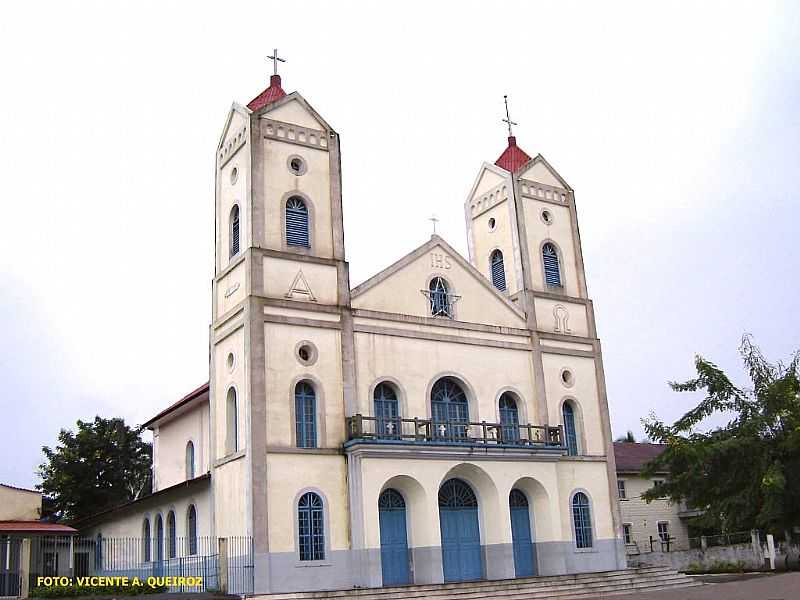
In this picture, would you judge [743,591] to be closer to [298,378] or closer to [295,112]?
[298,378]

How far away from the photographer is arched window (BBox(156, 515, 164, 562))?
28.4 meters

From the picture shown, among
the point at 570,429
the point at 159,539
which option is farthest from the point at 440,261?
A: the point at 159,539

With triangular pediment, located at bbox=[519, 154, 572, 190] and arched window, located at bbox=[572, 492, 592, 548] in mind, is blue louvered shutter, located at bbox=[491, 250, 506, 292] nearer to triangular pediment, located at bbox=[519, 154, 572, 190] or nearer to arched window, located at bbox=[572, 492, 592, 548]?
triangular pediment, located at bbox=[519, 154, 572, 190]

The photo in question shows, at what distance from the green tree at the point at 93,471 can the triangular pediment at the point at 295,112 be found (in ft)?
72.6

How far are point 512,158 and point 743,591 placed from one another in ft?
55.0

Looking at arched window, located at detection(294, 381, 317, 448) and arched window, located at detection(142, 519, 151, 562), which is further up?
arched window, located at detection(294, 381, 317, 448)

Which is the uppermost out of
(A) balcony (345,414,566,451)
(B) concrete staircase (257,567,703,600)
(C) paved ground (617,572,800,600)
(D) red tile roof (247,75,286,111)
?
(D) red tile roof (247,75,286,111)

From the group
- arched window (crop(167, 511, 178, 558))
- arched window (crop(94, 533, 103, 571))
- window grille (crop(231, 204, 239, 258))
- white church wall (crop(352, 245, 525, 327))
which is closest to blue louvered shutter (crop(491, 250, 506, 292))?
white church wall (crop(352, 245, 525, 327))

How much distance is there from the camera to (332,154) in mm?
27094

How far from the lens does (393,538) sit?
2436 centimetres

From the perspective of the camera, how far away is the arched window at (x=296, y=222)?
25.6 meters

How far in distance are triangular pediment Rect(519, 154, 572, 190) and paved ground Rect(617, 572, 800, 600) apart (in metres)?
14.6

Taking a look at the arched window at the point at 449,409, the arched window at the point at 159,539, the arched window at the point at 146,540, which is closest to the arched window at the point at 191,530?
the arched window at the point at 159,539

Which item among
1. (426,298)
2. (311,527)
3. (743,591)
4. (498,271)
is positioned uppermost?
(498,271)
